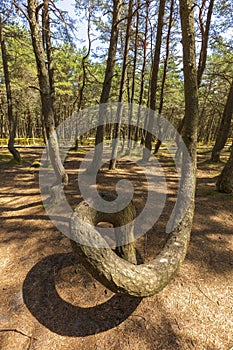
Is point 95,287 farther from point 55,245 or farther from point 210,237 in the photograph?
point 210,237

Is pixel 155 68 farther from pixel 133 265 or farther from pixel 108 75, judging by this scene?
pixel 133 265

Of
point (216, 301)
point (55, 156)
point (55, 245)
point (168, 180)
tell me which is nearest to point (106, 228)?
point (55, 245)

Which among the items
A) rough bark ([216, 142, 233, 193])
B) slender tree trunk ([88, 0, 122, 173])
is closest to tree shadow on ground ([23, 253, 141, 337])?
rough bark ([216, 142, 233, 193])

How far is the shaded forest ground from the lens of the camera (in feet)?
7.73

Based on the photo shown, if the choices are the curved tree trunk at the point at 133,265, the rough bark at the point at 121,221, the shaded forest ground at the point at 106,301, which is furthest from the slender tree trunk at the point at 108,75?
the rough bark at the point at 121,221

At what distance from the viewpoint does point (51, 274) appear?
130 inches

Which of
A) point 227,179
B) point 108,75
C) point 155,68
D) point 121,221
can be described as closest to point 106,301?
point 121,221

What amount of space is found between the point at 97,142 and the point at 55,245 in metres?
5.68

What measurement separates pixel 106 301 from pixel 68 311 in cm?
59

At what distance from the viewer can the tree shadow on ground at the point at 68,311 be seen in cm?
252

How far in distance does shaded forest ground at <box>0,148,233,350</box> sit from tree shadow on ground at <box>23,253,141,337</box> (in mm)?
11

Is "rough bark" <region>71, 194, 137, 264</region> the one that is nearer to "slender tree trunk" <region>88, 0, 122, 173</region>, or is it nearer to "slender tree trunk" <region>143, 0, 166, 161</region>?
"slender tree trunk" <region>88, 0, 122, 173</region>

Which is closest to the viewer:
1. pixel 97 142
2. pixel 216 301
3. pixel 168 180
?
pixel 216 301

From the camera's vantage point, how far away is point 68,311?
2.73 m
